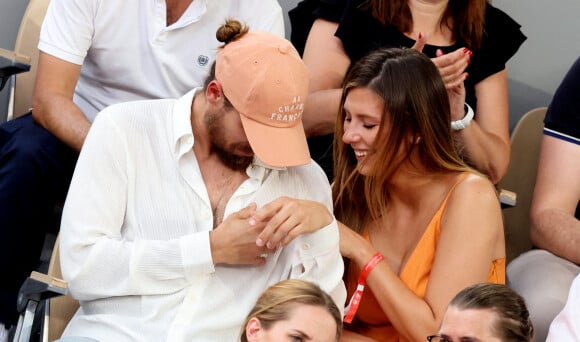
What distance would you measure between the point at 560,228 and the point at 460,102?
458mm

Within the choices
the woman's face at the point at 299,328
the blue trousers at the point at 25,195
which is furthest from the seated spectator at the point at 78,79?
the woman's face at the point at 299,328

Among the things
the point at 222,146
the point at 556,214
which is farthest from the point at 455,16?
the point at 222,146

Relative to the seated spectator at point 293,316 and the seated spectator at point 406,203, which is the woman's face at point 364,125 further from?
the seated spectator at point 293,316

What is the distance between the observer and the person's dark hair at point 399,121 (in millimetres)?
2592

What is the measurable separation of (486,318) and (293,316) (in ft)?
1.37

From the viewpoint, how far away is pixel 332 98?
2.94 metres

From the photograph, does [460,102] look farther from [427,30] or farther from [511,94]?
[511,94]

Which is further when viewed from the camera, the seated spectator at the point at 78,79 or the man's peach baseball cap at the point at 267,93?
the seated spectator at the point at 78,79

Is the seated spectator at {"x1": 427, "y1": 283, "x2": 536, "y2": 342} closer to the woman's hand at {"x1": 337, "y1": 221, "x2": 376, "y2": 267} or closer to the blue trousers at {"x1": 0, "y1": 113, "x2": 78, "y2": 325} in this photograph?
the woman's hand at {"x1": 337, "y1": 221, "x2": 376, "y2": 267}

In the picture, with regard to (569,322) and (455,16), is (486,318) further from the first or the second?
(455,16)

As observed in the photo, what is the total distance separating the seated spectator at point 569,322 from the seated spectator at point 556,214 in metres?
0.15

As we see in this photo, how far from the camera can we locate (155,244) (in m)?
2.32

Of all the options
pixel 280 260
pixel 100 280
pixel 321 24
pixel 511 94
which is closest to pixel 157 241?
pixel 100 280

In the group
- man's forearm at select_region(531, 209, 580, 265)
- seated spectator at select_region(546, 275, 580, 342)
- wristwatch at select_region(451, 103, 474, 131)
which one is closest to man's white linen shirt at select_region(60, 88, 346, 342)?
seated spectator at select_region(546, 275, 580, 342)
